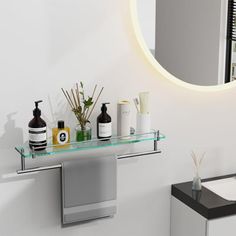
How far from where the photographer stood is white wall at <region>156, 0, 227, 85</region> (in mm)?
2234

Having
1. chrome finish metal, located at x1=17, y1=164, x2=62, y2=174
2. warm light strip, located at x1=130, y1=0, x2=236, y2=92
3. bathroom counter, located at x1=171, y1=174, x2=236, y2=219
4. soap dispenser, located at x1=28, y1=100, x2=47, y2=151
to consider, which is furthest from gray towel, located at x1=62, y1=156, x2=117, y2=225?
warm light strip, located at x1=130, y1=0, x2=236, y2=92

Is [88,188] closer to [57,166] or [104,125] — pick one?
[57,166]

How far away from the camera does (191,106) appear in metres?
2.37

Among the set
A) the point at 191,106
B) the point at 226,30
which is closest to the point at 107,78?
the point at 191,106

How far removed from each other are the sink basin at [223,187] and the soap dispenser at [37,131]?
0.89 metres

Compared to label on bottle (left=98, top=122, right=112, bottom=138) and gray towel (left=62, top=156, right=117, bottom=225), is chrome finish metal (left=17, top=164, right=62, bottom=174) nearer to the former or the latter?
gray towel (left=62, top=156, right=117, bottom=225)

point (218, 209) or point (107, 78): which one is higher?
point (107, 78)

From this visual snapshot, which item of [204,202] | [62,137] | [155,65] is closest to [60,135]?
[62,137]

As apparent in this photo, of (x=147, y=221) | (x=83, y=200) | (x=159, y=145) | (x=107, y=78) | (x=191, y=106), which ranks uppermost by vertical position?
(x=107, y=78)

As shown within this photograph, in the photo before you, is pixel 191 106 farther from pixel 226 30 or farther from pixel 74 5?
pixel 74 5

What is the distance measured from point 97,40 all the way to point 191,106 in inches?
23.3

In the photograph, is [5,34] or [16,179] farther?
[16,179]

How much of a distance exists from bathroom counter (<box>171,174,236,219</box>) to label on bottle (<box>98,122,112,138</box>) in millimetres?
508

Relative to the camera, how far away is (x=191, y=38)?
7.64 feet
